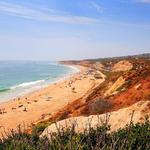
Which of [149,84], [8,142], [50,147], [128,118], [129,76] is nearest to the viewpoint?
[50,147]

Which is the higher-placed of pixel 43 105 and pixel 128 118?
pixel 128 118

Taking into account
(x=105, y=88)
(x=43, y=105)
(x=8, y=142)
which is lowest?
(x=43, y=105)

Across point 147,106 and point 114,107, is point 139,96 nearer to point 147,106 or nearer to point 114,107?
point 114,107

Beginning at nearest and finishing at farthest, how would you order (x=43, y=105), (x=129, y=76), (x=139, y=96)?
(x=139, y=96)
(x=129, y=76)
(x=43, y=105)

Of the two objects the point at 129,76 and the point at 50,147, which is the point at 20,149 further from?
the point at 129,76

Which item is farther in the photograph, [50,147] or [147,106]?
[147,106]

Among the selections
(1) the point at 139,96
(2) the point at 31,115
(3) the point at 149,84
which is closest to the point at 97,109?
(1) the point at 139,96
